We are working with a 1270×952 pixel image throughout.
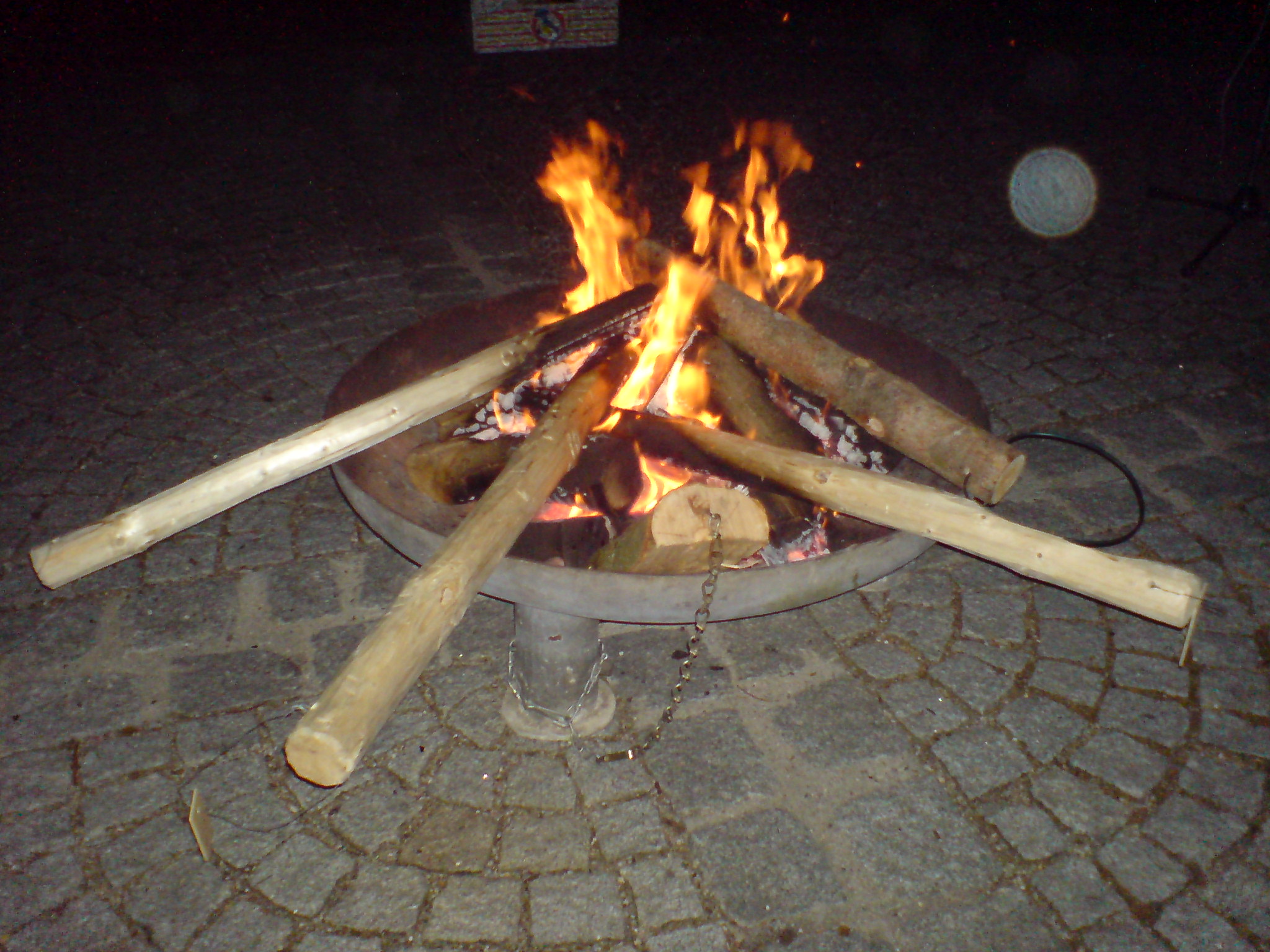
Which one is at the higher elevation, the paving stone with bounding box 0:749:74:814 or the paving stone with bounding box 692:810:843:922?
the paving stone with bounding box 0:749:74:814

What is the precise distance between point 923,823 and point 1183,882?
75cm

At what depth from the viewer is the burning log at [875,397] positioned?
2545 mm

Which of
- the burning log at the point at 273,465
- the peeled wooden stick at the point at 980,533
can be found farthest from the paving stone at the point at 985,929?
the burning log at the point at 273,465

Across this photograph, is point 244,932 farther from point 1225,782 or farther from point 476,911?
point 1225,782

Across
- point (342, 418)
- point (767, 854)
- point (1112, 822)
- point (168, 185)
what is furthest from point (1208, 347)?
point (168, 185)

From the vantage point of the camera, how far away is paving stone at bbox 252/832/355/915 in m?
2.48

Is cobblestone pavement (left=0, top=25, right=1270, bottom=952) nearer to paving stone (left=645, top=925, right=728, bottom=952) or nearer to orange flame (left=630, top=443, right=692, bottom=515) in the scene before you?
paving stone (left=645, top=925, right=728, bottom=952)

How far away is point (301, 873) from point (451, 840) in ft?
1.42

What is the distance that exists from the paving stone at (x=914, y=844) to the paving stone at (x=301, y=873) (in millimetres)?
1505

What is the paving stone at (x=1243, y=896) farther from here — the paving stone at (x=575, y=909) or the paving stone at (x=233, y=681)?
the paving stone at (x=233, y=681)

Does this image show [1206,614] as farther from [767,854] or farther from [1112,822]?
[767,854]

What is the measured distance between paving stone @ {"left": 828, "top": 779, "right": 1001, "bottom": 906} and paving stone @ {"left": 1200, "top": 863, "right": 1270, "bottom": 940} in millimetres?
625

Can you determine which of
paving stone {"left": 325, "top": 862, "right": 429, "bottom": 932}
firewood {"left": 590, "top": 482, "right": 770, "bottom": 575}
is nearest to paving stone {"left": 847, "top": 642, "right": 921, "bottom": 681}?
firewood {"left": 590, "top": 482, "right": 770, "bottom": 575}

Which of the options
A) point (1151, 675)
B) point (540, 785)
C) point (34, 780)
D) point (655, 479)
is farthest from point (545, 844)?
point (1151, 675)
